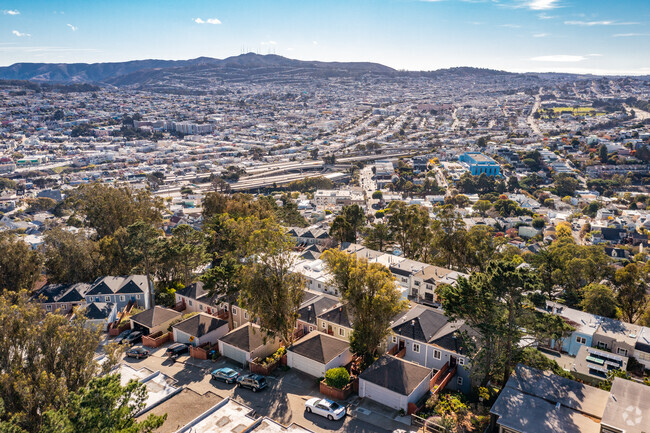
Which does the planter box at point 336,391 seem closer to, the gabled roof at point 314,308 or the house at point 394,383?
the house at point 394,383

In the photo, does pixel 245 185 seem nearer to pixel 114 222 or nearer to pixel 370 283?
pixel 114 222

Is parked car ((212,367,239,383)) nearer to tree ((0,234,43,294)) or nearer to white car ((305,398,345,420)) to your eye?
white car ((305,398,345,420))

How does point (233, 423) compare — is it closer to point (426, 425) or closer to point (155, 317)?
point (426, 425)

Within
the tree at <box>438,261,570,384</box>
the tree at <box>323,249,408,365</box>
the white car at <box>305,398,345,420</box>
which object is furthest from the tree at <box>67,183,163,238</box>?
the tree at <box>438,261,570,384</box>

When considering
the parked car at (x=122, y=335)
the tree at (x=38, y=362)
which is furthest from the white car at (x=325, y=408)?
the parked car at (x=122, y=335)

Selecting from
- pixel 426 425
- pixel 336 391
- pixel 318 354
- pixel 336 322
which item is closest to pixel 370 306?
pixel 318 354

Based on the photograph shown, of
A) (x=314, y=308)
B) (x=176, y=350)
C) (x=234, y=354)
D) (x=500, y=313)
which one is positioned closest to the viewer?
(x=500, y=313)
